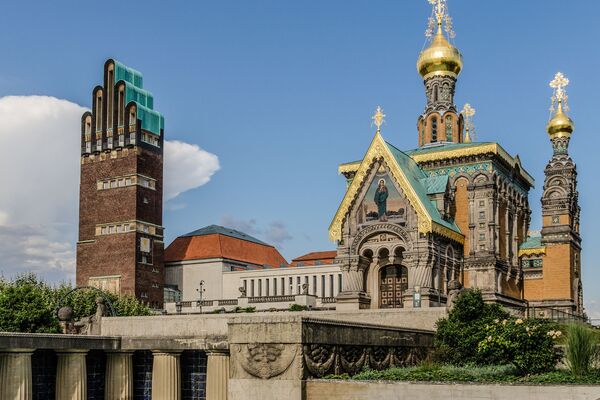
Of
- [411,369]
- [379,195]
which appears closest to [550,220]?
[379,195]

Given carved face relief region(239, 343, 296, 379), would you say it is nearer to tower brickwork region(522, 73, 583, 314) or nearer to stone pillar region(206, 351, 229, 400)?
stone pillar region(206, 351, 229, 400)

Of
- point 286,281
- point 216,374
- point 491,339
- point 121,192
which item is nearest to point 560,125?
point 286,281

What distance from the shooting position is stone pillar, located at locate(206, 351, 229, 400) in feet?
74.9

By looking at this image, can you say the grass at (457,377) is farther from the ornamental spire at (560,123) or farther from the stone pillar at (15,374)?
the ornamental spire at (560,123)

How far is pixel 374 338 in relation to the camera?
69.4 feet

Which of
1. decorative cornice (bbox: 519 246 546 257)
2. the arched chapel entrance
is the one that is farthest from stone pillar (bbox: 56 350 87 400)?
decorative cornice (bbox: 519 246 546 257)

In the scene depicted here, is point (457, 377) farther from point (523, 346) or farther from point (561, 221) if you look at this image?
point (561, 221)

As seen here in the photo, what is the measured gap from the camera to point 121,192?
271 feet

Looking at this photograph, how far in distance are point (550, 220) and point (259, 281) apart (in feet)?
89.1

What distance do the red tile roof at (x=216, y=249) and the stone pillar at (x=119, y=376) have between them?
56.5m

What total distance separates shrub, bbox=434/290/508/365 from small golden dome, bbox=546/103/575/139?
41758 mm

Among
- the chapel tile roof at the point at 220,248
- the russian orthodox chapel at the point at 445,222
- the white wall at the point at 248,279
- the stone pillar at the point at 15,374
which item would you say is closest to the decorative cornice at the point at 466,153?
the russian orthodox chapel at the point at 445,222

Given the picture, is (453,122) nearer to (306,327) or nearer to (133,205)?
(133,205)

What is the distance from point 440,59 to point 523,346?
41838mm
